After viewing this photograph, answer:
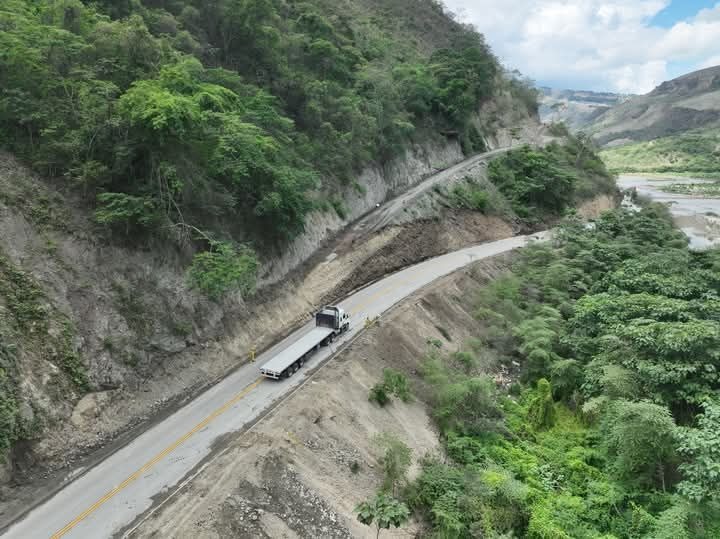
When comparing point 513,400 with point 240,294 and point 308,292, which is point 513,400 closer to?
point 308,292

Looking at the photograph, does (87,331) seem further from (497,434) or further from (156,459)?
(497,434)

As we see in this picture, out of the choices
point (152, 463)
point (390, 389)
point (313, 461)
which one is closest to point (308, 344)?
point (390, 389)

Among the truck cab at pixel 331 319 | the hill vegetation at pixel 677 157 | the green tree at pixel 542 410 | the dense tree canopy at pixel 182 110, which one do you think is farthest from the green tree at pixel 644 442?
the hill vegetation at pixel 677 157

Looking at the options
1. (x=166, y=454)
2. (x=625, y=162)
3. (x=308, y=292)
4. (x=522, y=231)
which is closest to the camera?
(x=166, y=454)

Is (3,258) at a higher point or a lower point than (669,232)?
higher

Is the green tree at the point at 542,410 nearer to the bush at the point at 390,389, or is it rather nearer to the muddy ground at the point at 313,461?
the muddy ground at the point at 313,461

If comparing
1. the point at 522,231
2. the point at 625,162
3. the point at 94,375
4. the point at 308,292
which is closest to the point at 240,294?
the point at 308,292

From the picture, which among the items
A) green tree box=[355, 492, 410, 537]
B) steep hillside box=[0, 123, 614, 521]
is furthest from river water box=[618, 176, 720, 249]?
green tree box=[355, 492, 410, 537]
